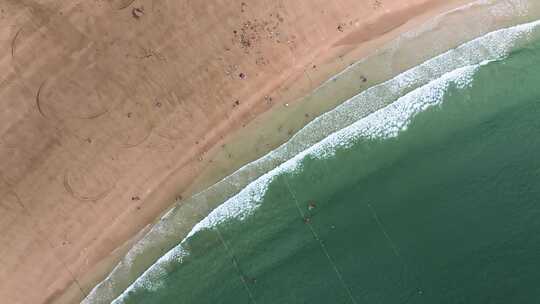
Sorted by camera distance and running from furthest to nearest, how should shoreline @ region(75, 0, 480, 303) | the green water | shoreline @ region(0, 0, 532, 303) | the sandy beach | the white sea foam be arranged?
the green water
the white sea foam
shoreline @ region(75, 0, 480, 303)
shoreline @ region(0, 0, 532, 303)
the sandy beach

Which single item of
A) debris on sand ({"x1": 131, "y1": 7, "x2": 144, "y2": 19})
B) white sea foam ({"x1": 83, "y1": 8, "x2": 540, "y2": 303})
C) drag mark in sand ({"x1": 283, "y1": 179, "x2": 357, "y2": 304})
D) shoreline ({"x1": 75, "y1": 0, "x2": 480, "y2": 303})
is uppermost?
debris on sand ({"x1": 131, "y1": 7, "x2": 144, "y2": 19})

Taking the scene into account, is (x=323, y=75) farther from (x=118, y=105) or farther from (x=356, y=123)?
(x=118, y=105)

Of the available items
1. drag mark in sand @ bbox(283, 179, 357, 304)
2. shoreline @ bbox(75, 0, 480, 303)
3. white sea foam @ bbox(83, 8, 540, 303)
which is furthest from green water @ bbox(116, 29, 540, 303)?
shoreline @ bbox(75, 0, 480, 303)

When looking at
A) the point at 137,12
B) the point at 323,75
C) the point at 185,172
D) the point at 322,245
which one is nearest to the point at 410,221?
the point at 322,245

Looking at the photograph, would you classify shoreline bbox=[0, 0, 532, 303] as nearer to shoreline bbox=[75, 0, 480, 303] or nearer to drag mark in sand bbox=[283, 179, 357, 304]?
shoreline bbox=[75, 0, 480, 303]

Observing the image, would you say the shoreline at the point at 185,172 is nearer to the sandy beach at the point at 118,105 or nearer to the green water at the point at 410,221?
the sandy beach at the point at 118,105

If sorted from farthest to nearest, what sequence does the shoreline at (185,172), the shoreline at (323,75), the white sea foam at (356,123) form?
the white sea foam at (356,123) → the shoreline at (323,75) → the shoreline at (185,172)

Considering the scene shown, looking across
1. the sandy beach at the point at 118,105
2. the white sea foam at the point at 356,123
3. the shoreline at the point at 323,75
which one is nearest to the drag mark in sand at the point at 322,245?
the white sea foam at the point at 356,123
